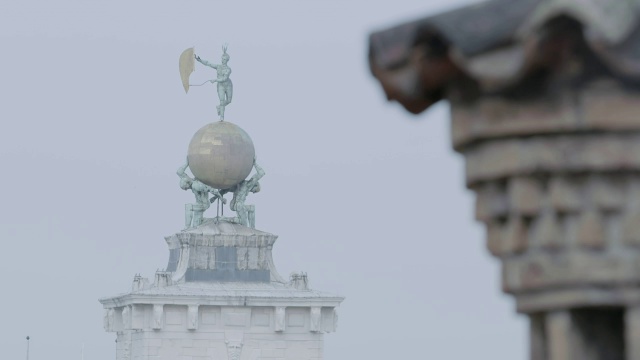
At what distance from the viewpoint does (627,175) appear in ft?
20.7

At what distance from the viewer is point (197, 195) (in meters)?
58.4

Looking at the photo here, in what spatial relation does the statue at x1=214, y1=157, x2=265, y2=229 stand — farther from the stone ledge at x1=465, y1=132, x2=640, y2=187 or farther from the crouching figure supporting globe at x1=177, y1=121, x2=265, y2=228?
the stone ledge at x1=465, y1=132, x2=640, y2=187

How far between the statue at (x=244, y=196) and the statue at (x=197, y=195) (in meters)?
0.43

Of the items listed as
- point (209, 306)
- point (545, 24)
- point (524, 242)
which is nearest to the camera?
point (545, 24)

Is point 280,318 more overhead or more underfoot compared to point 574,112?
more overhead

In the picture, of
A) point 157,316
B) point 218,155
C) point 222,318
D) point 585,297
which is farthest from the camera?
point 218,155

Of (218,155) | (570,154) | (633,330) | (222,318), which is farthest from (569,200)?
(218,155)

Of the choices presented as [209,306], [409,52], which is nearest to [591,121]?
[409,52]

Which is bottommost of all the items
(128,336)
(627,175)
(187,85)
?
(627,175)

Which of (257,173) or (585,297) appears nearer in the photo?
(585,297)

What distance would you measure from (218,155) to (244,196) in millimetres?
1605

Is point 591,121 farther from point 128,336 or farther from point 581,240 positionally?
point 128,336

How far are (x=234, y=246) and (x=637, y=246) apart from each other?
51226mm

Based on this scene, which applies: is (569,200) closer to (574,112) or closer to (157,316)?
(574,112)
